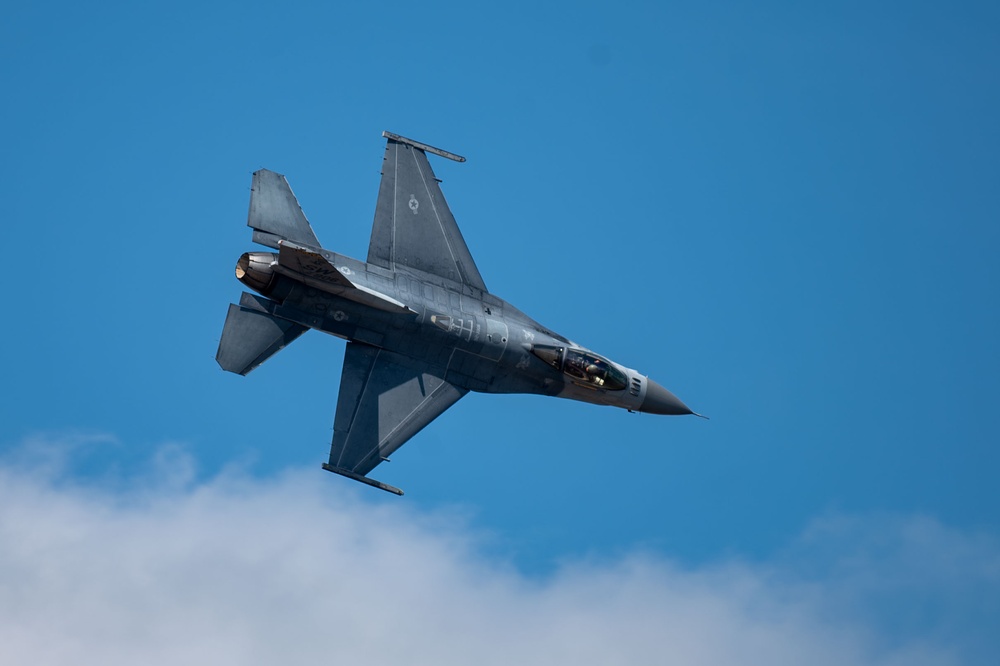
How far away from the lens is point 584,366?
55.9 m

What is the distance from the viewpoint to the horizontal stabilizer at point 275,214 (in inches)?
2053

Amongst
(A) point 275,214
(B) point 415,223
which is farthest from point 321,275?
(B) point 415,223

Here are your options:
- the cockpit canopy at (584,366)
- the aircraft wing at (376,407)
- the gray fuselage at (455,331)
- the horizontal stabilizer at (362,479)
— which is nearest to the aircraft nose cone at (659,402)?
the gray fuselage at (455,331)

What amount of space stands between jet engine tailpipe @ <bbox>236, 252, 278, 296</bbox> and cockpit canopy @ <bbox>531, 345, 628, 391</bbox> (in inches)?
380

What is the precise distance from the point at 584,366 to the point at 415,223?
7669mm

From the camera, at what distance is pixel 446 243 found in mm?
55750

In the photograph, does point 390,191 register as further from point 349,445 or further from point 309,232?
point 349,445

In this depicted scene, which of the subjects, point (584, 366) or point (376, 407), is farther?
point (584, 366)

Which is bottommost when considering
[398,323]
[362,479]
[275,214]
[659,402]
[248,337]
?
[362,479]

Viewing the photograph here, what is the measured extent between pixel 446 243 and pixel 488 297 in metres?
2.37

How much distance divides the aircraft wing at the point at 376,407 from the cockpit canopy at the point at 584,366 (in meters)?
3.97

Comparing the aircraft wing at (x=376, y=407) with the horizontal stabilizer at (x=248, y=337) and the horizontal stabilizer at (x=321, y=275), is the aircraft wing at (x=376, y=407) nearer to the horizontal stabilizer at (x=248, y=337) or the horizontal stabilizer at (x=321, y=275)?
the horizontal stabilizer at (x=321, y=275)

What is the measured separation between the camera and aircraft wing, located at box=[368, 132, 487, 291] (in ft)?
Result: 180

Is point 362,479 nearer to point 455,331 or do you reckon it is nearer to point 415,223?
point 455,331
